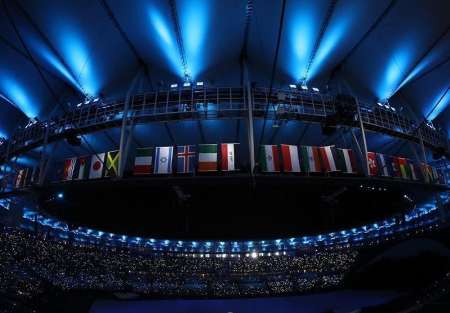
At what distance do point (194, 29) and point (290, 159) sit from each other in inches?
293

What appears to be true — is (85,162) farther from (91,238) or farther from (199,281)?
(199,281)

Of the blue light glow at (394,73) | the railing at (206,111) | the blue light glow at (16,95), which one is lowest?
the railing at (206,111)

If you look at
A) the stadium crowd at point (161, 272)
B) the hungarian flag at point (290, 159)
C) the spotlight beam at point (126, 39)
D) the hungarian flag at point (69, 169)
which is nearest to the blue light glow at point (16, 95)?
the hungarian flag at point (69, 169)

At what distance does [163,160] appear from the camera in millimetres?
12266

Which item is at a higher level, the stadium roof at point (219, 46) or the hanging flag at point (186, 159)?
the stadium roof at point (219, 46)

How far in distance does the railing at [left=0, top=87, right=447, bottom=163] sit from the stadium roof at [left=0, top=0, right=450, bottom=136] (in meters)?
1.77

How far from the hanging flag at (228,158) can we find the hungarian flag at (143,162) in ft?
9.96

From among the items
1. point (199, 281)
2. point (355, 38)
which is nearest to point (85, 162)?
point (355, 38)

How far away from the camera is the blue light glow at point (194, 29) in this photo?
12.5m

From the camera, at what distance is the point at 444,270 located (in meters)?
20.8

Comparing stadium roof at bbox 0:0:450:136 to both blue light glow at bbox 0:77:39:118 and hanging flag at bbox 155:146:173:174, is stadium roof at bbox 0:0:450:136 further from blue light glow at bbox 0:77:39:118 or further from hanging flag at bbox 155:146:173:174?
hanging flag at bbox 155:146:173:174

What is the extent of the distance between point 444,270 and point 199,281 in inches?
797

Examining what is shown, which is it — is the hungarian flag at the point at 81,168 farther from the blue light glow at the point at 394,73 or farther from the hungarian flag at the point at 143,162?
the blue light glow at the point at 394,73

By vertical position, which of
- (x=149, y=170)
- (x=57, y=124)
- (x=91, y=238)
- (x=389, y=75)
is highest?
(x=389, y=75)
